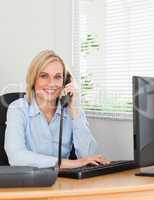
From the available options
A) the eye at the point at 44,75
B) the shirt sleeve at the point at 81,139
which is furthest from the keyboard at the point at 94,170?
the eye at the point at 44,75

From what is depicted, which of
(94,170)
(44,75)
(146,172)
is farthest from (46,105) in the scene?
(146,172)

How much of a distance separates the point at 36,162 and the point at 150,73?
34.0 inches

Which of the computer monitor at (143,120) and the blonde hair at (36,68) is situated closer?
the computer monitor at (143,120)

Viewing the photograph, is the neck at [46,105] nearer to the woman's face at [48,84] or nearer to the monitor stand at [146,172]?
the woman's face at [48,84]

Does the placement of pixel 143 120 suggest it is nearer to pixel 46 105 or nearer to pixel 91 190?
pixel 91 190

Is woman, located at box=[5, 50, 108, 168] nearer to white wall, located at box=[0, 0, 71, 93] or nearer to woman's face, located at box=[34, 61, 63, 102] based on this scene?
woman's face, located at box=[34, 61, 63, 102]

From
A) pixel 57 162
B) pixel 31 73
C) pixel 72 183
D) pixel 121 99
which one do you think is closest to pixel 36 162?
pixel 57 162

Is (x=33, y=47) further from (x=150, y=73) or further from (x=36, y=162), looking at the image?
(x=36, y=162)

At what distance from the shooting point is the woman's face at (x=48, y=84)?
83.7 inches

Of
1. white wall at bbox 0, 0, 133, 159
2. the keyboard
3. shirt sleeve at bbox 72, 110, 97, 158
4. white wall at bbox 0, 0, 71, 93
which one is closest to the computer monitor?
the keyboard

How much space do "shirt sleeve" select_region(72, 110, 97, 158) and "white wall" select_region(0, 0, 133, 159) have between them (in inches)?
15.6

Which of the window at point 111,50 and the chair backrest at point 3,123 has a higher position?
the window at point 111,50

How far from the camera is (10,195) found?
4.27 feet

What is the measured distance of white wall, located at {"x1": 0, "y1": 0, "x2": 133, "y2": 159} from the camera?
2.70m
